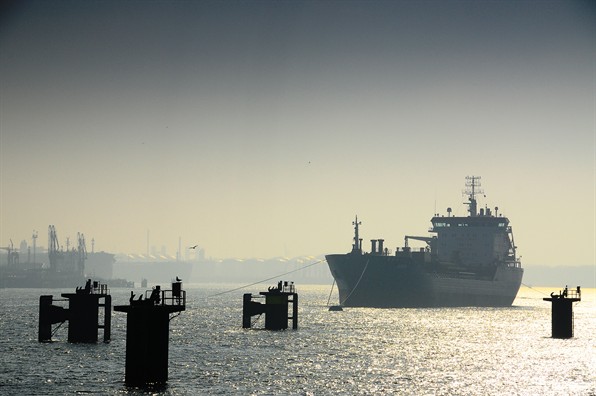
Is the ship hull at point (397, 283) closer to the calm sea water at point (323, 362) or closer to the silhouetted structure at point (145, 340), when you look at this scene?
the calm sea water at point (323, 362)

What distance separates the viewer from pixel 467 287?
164875 millimetres

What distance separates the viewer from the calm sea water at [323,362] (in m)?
53.3

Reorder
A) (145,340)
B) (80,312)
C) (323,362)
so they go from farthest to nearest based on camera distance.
A: (80,312)
(323,362)
(145,340)

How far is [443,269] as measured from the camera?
520 ft

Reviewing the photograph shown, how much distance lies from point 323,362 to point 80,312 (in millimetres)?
19911

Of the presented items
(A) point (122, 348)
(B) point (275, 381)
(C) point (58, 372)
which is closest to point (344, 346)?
(A) point (122, 348)

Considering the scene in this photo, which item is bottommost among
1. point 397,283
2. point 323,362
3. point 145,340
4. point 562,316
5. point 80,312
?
point 323,362

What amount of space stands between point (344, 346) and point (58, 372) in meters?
31.2

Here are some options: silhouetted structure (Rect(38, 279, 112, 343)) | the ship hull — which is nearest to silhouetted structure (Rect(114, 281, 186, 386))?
silhouetted structure (Rect(38, 279, 112, 343))

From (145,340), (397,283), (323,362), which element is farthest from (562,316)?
(397,283)

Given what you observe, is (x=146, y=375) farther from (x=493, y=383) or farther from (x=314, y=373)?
(x=493, y=383)

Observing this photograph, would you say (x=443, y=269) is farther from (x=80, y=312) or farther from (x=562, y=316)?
(x=80, y=312)

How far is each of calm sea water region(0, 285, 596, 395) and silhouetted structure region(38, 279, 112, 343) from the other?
1245 millimetres

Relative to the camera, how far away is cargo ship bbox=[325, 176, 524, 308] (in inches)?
5782
